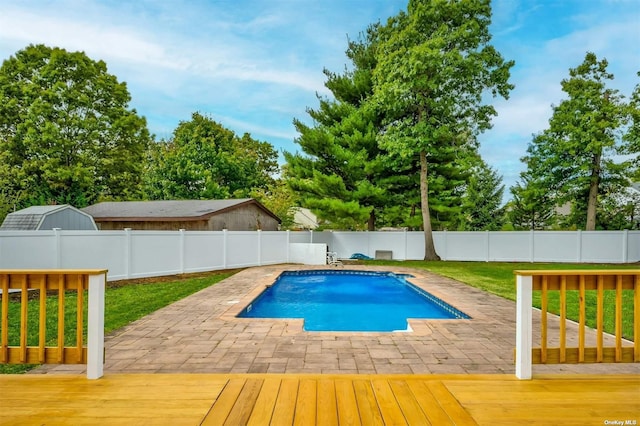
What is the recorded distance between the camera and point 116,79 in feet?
79.4

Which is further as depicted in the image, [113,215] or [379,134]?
[379,134]

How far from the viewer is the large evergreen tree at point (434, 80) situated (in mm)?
15633

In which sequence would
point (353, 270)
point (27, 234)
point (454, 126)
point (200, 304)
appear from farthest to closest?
point (454, 126) < point (353, 270) < point (27, 234) < point (200, 304)

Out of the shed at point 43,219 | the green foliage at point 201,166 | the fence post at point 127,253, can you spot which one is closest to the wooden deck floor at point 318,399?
the fence post at point 127,253

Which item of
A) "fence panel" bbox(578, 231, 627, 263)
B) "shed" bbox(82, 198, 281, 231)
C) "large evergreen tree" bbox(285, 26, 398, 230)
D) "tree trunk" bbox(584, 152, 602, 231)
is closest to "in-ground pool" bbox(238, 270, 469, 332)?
"shed" bbox(82, 198, 281, 231)

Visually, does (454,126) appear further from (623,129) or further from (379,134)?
(623,129)

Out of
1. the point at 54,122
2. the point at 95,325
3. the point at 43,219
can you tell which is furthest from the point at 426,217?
the point at 54,122

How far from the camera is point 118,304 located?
7.04m

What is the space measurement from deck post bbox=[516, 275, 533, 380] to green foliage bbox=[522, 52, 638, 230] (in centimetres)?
1957

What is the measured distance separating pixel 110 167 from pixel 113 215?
9.95 metres

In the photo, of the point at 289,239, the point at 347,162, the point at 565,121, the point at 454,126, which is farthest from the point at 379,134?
the point at 565,121

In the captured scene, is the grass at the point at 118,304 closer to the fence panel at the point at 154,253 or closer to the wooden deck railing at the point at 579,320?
the fence panel at the point at 154,253

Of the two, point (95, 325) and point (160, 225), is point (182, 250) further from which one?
point (95, 325)

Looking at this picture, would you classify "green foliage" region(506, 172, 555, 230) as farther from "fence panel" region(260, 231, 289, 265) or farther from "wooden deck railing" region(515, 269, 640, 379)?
"wooden deck railing" region(515, 269, 640, 379)
